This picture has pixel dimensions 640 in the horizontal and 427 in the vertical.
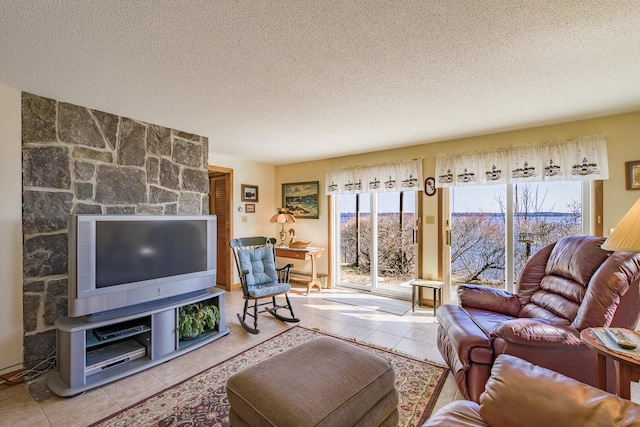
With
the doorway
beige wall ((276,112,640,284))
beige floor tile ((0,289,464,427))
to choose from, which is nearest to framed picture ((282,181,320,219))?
beige wall ((276,112,640,284))

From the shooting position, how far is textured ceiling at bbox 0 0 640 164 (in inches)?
56.7

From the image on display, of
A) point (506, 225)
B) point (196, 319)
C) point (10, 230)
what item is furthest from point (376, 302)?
point (10, 230)

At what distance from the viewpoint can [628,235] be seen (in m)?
1.36

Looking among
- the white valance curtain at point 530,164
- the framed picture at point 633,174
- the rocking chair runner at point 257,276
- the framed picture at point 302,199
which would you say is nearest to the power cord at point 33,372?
the rocking chair runner at point 257,276

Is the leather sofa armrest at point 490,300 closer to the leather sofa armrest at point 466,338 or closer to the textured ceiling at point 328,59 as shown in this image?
the leather sofa armrest at point 466,338

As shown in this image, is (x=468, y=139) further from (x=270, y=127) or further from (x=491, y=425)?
(x=491, y=425)

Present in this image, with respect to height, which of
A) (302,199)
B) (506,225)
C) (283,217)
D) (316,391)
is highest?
(302,199)

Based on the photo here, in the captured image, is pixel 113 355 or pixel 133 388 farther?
pixel 113 355

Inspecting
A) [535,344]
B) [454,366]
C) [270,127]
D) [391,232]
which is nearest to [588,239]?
[535,344]

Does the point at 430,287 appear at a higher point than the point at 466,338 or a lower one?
lower

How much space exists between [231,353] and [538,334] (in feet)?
7.79

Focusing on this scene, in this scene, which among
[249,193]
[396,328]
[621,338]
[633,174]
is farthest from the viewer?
[249,193]

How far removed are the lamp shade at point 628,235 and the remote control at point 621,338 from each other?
46cm

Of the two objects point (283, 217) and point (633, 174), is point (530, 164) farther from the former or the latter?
point (283, 217)
